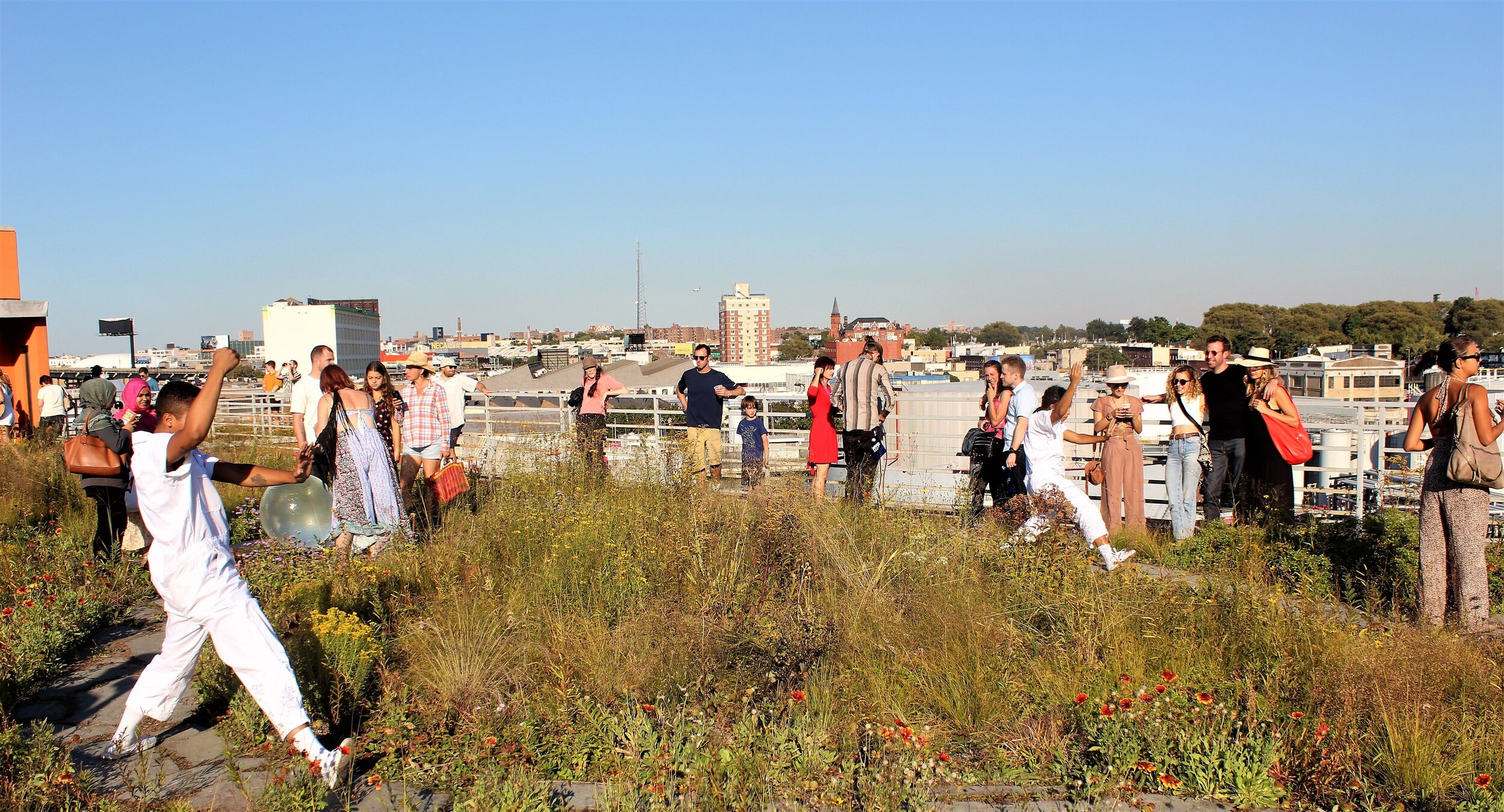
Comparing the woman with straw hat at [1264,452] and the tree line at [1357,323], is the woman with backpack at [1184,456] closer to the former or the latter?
the woman with straw hat at [1264,452]

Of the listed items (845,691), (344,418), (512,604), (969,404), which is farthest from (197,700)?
(969,404)

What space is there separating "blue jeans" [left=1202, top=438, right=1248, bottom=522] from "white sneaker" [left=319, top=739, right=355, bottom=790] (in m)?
6.80

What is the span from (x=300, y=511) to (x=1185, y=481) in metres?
7.05

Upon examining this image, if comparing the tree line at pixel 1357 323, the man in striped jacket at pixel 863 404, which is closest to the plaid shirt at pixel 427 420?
the man in striped jacket at pixel 863 404

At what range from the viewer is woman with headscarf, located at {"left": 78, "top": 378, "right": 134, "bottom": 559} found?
7.18 meters

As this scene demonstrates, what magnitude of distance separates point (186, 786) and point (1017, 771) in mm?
3300

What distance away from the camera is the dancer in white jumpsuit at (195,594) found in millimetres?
3818

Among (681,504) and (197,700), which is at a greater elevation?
(681,504)

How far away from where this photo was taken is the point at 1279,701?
4.22m

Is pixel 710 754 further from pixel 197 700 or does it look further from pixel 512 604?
pixel 197 700

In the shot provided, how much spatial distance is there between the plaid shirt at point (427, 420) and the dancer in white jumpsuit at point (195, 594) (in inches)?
180

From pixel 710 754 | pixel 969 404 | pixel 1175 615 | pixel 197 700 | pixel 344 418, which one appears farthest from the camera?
pixel 969 404

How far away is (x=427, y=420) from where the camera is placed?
8648mm

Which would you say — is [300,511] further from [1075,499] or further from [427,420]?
[1075,499]
